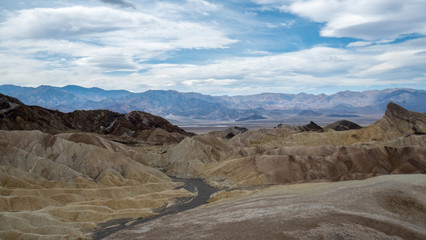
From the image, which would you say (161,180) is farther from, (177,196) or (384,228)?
(384,228)

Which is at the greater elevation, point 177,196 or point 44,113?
point 44,113

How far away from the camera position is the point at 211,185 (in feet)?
300

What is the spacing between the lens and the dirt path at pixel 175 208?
2090 inches

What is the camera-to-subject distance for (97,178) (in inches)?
3499

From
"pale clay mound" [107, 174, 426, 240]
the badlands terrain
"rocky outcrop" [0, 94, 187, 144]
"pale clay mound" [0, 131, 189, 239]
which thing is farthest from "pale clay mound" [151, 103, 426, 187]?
"rocky outcrop" [0, 94, 187, 144]

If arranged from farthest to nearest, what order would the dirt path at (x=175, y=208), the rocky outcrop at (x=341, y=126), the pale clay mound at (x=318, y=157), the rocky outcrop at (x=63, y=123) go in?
the rocky outcrop at (x=341, y=126), the rocky outcrop at (x=63, y=123), the pale clay mound at (x=318, y=157), the dirt path at (x=175, y=208)

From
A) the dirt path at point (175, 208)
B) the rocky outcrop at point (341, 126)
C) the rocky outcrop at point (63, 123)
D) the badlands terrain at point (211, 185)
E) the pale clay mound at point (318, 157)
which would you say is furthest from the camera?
the rocky outcrop at point (341, 126)

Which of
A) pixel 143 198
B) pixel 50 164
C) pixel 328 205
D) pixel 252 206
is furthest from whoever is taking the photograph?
pixel 50 164

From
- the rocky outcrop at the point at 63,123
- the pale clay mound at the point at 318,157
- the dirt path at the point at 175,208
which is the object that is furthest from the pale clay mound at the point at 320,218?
the rocky outcrop at the point at 63,123

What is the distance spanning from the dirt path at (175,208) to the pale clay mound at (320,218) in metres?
11.8

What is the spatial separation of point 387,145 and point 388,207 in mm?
68226

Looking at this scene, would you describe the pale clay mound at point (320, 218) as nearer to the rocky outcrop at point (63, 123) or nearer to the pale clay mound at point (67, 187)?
the pale clay mound at point (67, 187)

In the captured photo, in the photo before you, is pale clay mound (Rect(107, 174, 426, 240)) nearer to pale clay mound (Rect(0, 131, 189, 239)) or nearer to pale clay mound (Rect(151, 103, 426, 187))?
pale clay mound (Rect(0, 131, 189, 239))

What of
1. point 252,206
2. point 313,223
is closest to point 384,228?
point 313,223
